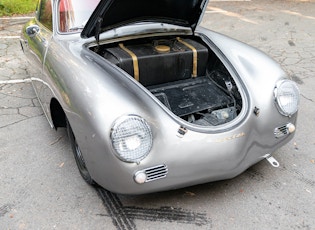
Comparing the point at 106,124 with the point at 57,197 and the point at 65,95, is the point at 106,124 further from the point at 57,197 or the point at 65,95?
the point at 57,197

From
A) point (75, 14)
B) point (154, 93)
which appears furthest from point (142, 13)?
point (154, 93)

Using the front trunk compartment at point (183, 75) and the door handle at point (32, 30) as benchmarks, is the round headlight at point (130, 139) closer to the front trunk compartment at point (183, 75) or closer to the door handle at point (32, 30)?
the front trunk compartment at point (183, 75)

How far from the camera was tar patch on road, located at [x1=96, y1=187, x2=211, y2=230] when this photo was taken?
7.86 feet

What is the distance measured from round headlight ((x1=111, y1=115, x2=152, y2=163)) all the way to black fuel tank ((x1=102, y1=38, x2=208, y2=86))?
2.77 feet

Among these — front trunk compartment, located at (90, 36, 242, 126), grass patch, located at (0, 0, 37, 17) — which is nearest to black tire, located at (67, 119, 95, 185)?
front trunk compartment, located at (90, 36, 242, 126)

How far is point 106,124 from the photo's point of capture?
2133 millimetres

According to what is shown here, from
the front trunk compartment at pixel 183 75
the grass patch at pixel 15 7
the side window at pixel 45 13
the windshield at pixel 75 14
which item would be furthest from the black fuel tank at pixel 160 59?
the grass patch at pixel 15 7

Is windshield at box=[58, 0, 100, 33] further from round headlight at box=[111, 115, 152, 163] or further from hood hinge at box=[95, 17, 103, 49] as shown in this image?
round headlight at box=[111, 115, 152, 163]

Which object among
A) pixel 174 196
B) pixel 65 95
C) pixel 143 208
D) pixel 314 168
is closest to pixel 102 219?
pixel 143 208

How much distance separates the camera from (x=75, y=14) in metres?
3.13

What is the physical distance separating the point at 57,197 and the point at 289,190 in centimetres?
176

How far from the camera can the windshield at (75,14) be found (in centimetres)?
312

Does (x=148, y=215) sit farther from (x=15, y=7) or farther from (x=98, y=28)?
(x=15, y=7)

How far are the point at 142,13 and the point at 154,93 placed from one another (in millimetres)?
754
